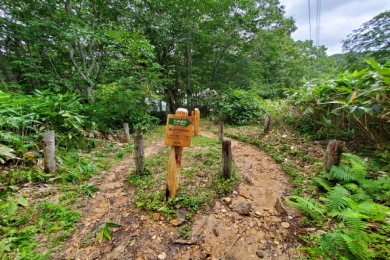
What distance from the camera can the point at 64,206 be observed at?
2.12m

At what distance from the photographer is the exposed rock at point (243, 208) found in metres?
2.06

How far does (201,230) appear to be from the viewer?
5.90 feet

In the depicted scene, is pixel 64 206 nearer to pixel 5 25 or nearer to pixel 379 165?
pixel 379 165

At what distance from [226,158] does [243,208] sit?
2.68 feet

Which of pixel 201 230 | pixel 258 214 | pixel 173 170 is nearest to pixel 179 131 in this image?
pixel 173 170

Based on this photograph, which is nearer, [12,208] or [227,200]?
[12,208]

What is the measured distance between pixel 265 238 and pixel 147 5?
10.9m

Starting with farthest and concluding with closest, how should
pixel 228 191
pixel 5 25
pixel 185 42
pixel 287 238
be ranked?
1. pixel 185 42
2. pixel 5 25
3. pixel 228 191
4. pixel 287 238

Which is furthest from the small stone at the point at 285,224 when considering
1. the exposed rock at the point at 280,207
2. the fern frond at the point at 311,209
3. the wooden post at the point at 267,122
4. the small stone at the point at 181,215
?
the wooden post at the point at 267,122

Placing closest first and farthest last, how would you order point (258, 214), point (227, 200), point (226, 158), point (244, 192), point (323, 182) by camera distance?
point (258, 214) < point (227, 200) < point (323, 182) < point (244, 192) < point (226, 158)

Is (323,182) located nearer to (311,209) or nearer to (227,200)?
(311,209)

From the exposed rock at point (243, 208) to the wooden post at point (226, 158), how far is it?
23.5 inches

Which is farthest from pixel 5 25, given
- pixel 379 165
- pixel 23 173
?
pixel 379 165

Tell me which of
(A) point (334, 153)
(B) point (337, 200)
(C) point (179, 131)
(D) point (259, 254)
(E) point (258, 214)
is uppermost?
(C) point (179, 131)
